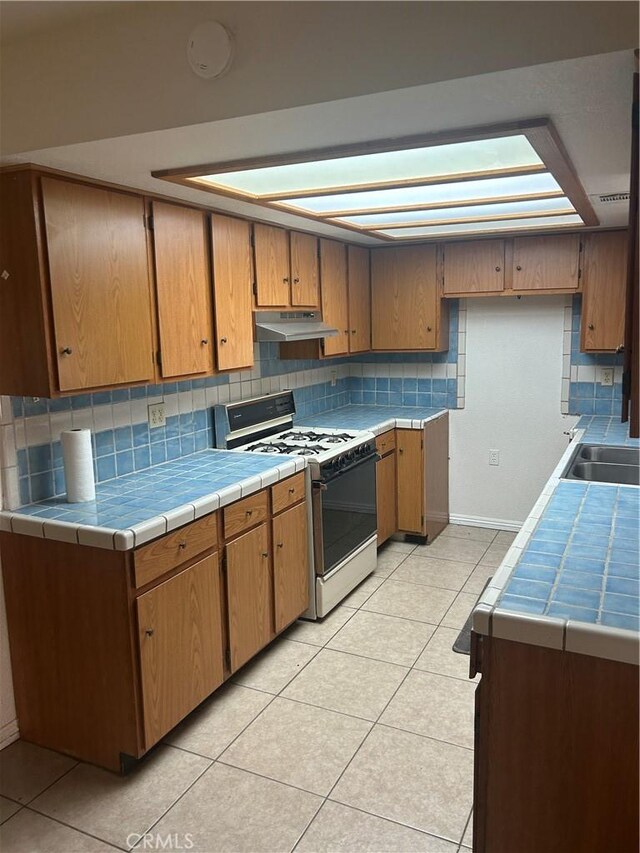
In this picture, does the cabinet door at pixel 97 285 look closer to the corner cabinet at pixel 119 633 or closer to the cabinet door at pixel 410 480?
the corner cabinet at pixel 119 633

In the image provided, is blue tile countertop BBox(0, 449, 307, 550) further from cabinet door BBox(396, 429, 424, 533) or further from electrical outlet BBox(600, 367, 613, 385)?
electrical outlet BBox(600, 367, 613, 385)

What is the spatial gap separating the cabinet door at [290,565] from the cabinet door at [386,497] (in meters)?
0.98

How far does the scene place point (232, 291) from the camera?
3180 millimetres

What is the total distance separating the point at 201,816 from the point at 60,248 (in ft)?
6.57

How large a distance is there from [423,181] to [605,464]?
1664 millimetres

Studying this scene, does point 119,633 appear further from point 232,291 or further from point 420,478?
point 420,478

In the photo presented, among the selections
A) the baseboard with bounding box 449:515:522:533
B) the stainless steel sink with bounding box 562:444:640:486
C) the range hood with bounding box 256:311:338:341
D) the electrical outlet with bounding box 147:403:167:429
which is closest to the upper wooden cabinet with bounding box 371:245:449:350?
the range hood with bounding box 256:311:338:341

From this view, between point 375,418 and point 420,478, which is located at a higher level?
point 375,418

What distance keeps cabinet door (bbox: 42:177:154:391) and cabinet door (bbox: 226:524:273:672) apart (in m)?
0.86

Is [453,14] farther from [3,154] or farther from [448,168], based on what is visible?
[3,154]

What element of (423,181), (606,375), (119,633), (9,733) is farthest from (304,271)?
(9,733)

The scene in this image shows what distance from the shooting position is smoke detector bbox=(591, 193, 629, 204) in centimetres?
279

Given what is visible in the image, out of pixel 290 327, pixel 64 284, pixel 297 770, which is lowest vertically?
pixel 297 770

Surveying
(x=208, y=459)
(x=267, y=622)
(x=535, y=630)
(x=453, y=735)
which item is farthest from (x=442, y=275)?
(x=535, y=630)
